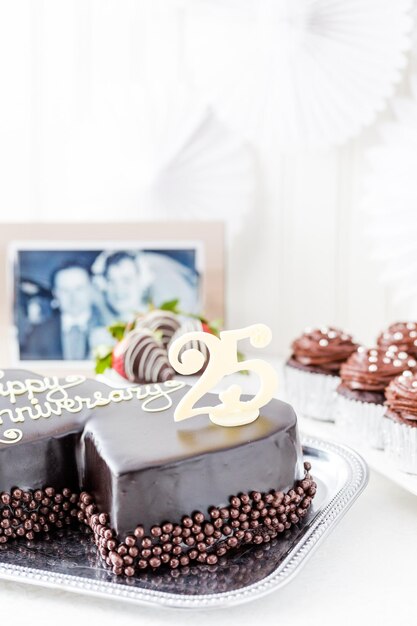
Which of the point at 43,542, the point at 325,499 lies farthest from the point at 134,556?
the point at 325,499

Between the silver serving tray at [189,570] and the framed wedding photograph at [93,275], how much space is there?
869 millimetres

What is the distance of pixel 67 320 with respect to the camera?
198 centimetres

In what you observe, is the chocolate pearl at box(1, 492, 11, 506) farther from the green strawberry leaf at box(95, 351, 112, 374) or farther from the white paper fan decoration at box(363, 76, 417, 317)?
the white paper fan decoration at box(363, 76, 417, 317)

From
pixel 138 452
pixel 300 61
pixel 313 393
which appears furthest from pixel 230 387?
pixel 300 61

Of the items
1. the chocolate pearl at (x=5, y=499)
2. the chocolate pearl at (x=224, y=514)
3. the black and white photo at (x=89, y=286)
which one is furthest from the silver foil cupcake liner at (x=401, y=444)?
the black and white photo at (x=89, y=286)

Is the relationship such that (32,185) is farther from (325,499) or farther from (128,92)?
(325,499)

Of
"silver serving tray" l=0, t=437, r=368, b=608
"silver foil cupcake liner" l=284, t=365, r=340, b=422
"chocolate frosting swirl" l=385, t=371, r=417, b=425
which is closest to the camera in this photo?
"silver serving tray" l=0, t=437, r=368, b=608

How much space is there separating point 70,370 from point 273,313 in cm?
55

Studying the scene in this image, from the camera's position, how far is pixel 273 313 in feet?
7.04

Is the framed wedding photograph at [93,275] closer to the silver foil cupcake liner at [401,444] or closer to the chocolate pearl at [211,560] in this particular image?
the silver foil cupcake liner at [401,444]

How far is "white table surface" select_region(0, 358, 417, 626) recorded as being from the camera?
95 cm

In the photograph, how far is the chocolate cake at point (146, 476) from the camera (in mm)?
1051

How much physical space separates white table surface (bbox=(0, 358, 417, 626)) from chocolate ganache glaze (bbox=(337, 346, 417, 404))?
0.36m

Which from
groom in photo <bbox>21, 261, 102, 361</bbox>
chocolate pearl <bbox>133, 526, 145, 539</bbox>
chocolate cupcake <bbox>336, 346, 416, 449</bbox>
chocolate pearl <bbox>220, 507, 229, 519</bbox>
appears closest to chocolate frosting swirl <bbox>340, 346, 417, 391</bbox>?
chocolate cupcake <bbox>336, 346, 416, 449</bbox>
